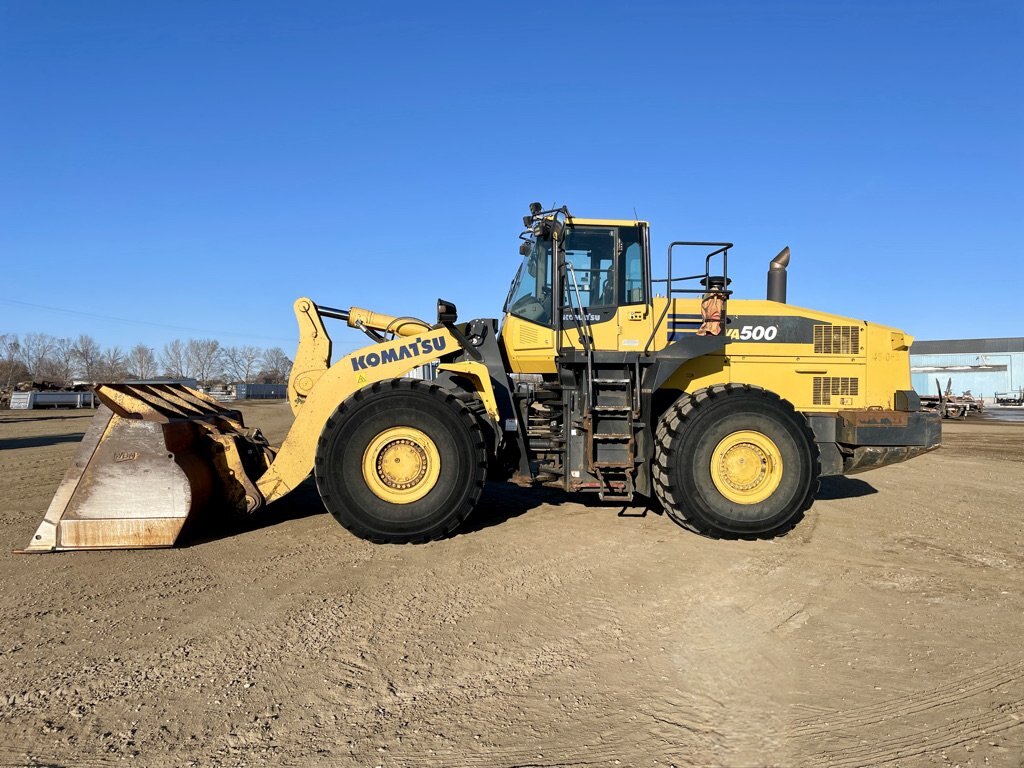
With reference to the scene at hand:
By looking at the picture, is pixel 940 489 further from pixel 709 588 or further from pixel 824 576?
pixel 709 588

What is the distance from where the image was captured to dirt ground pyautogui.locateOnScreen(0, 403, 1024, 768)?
2811 mm

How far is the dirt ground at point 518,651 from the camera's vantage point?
2.81 meters

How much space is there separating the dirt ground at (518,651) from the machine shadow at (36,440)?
1170 centimetres

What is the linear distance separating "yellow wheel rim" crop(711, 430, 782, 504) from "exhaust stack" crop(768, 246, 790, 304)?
207 cm

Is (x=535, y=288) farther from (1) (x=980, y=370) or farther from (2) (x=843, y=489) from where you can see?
(1) (x=980, y=370)

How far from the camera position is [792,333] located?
276 inches

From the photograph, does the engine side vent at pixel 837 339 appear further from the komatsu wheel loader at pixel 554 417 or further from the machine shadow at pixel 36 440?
the machine shadow at pixel 36 440

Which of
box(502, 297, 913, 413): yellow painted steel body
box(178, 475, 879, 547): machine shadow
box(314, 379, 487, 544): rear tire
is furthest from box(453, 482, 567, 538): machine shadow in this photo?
box(502, 297, 913, 413): yellow painted steel body

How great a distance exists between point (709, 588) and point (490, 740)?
2536 millimetres

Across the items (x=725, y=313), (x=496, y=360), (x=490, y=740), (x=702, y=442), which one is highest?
(x=725, y=313)

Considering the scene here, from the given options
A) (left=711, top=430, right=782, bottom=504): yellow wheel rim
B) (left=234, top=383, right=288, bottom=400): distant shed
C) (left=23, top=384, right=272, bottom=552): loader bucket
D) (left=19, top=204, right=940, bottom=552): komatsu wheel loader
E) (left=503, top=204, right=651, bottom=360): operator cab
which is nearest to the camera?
(left=23, top=384, right=272, bottom=552): loader bucket

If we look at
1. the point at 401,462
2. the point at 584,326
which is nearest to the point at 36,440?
the point at 401,462

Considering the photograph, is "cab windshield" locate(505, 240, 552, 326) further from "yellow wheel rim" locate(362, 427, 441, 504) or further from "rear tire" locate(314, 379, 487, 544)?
"yellow wheel rim" locate(362, 427, 441, 504)

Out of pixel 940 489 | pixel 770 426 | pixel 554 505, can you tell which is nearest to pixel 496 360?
pixel 554 505
